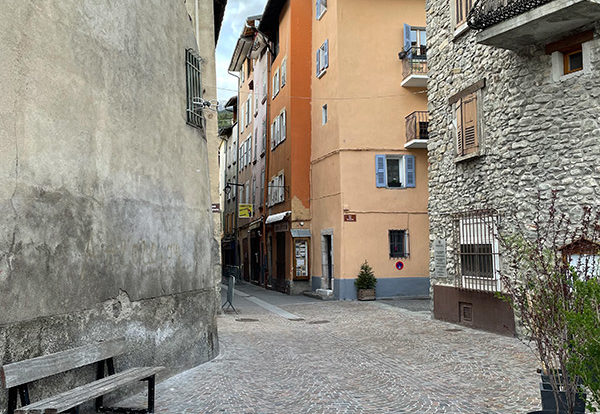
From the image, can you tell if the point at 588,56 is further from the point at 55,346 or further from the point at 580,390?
the point at 55,346

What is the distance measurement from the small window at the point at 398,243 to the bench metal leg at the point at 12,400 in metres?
16.7

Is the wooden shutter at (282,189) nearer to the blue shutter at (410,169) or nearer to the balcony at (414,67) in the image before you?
the blue shutter at (410,169)

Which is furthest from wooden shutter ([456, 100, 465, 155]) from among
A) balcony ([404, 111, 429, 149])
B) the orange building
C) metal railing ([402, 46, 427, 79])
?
the orange building

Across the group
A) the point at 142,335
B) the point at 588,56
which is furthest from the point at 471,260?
the point at 142,335

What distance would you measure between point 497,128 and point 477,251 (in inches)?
102

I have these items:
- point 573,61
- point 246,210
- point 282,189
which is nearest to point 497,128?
point 573,61

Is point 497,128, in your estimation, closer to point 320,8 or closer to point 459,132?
point 459,132

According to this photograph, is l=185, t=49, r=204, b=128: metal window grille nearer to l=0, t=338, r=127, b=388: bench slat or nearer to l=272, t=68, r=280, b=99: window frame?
l=0, t=338, r=127, b=388: bench slat

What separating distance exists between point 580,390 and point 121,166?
508cm

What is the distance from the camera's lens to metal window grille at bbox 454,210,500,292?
11453 mm

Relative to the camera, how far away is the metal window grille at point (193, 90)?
857 cm

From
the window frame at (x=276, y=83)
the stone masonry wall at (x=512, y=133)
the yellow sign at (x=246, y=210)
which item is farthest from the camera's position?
the yellow sign at (x=246, y=210)

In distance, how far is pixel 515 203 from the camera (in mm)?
10891

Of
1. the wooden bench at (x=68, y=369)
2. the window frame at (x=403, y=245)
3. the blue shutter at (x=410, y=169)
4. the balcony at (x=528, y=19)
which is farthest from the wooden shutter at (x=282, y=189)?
the wooden bench at (x=68, y=369)
